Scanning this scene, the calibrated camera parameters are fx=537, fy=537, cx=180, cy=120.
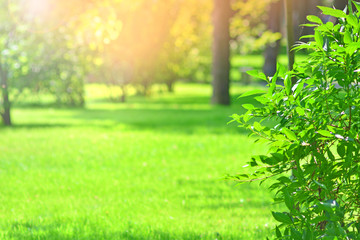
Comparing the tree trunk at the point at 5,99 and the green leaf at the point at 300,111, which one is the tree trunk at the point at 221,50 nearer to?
the tree trunk at the point at 5,99

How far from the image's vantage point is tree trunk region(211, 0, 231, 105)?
21.0 meters

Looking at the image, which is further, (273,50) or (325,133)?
(273,50)

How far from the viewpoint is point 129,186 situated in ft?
25.0

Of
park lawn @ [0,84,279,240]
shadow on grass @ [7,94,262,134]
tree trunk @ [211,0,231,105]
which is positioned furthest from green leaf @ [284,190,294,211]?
tree trunk @ [211,0,231,105]

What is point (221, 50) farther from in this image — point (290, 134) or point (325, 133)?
point (325, 133)

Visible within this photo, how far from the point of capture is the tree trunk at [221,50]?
2097 cm

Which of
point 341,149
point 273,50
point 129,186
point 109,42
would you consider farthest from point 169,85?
point 341,149

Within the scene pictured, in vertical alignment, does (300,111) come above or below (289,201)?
above

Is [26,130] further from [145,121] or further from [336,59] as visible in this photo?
[336,59]

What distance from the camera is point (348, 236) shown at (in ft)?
9.60

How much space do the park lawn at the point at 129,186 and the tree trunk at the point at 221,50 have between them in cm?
702

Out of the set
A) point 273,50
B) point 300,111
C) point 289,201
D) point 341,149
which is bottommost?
point 289,201

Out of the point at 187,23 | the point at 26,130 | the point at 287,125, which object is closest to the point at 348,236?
the point at 287,125

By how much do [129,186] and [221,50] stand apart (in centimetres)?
1417
